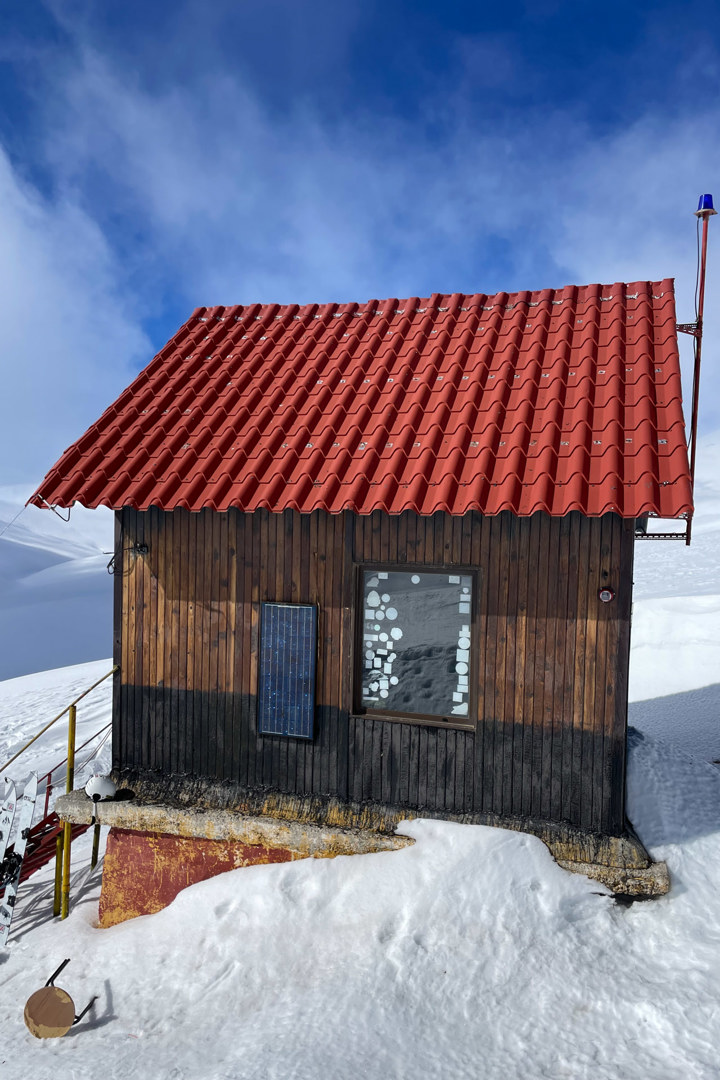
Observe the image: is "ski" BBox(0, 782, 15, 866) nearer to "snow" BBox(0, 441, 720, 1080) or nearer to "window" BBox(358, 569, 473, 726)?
"snow" BBox(0, 441, 720, 1080)

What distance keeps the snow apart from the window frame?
0.89 m

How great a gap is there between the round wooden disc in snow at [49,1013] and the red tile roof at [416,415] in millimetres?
4106

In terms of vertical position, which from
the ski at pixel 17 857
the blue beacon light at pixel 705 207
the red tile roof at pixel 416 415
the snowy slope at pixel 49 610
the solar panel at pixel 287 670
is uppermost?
the blue beacon light at pixel 705 207

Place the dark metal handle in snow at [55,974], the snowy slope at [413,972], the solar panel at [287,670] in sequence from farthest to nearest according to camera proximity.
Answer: the solar panel at [287,670] → the dark metal handle in snow at [55,974] → the snowy slope at [413,972]

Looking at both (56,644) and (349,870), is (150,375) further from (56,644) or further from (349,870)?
(56,644)

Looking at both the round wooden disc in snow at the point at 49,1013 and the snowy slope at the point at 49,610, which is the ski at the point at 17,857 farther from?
the snowy slope at the point at 49,610

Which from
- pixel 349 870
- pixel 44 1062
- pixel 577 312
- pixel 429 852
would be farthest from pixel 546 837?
pixel 577 312

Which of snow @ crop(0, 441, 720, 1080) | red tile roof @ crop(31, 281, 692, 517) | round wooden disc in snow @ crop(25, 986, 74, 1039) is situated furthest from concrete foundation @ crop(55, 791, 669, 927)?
red tile roof @ crop(31, 281, 692, 517)

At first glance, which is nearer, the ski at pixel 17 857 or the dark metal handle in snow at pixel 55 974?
the dark metal handle in snow at pixel 55 974

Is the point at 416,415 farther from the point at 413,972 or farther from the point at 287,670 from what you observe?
the point at 413,972

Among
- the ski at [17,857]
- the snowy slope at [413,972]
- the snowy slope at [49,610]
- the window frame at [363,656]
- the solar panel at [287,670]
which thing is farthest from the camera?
the snowy slope at [49,610]

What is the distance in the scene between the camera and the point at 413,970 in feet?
16.1

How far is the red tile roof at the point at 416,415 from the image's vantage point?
5.19 metres

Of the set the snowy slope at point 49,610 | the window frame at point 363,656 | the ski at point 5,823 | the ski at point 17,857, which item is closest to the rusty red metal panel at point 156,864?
the ski at point 17,857
